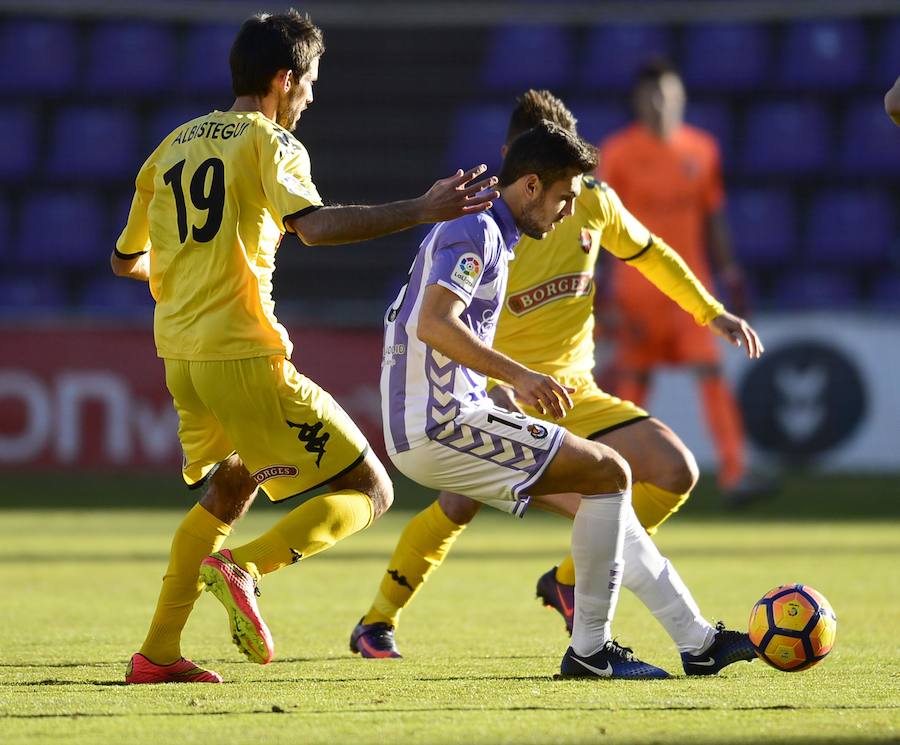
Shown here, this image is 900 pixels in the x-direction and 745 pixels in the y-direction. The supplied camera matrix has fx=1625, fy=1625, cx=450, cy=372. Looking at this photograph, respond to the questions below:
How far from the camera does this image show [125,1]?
19.2 m

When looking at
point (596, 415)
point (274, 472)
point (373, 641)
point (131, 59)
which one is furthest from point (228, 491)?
point (131, 59)

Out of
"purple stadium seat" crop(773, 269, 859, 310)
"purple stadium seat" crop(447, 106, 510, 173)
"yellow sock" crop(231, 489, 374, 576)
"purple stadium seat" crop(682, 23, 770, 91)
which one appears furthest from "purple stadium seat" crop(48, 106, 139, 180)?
"yellow sock" crop(231, 489, 374, 576)

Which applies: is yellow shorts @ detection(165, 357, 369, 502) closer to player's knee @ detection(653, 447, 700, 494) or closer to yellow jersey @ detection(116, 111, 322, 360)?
yellow jersey @ detection(116, 111, 322, 360)

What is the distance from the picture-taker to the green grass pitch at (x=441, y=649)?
4230 millimetres

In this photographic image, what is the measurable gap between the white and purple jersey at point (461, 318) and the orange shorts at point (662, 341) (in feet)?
20.9

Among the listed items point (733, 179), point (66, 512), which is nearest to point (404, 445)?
point (66, 512)

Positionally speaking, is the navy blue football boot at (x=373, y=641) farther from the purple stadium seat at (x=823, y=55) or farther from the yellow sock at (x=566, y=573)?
the purple stadium seat at (x=823, y=55)

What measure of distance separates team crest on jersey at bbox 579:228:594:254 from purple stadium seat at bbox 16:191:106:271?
11.5 m

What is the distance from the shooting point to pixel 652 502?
6.06 m

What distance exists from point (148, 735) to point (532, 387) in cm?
147

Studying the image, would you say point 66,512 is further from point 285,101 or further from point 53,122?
point 53,122

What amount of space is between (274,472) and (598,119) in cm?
1290

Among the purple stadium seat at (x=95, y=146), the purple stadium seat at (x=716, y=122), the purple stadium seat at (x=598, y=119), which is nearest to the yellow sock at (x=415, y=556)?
the purple stadium seat at (x=598, y=119)

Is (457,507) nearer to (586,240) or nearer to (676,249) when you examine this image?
(586,240)
